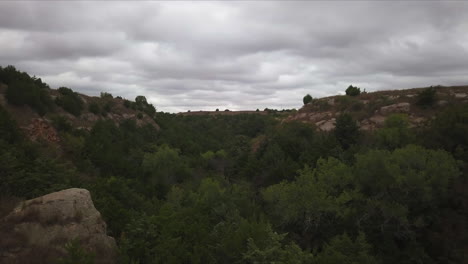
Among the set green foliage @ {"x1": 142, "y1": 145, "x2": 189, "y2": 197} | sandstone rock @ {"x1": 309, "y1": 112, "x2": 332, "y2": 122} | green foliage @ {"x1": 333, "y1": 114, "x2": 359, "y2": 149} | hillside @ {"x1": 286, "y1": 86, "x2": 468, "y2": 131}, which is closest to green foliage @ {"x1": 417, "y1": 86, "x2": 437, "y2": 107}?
hillside @ {"x1": 286, "y1": 86, "x2": 468, "y2": 131}

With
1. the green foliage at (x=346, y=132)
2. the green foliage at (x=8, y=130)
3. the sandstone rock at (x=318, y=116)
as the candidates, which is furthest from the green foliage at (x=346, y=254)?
the sandstone rock at (x=318, y=116)

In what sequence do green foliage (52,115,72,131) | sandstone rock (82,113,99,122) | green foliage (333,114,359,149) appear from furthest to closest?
sandstone rock (82,113,99,122)
green foliage (333,114,359,149)
green foliage (52,115,72,131)

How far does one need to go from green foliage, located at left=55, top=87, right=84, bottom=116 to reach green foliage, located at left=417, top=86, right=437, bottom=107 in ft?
163

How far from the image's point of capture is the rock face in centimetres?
1055

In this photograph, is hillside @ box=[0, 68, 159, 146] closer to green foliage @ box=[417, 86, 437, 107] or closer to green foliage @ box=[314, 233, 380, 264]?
green foliage @ box=[314, 233, 380, 264]

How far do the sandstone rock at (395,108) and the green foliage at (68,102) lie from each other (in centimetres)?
4510

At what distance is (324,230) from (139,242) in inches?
595

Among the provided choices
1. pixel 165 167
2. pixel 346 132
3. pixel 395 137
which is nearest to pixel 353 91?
pixel 346 132

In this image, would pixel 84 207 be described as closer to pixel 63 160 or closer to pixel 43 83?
pixel 63 160

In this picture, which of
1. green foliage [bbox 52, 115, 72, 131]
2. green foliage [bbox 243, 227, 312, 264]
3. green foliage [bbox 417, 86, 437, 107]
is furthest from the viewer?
green foliage [bbox 417, 86, 437, 107]

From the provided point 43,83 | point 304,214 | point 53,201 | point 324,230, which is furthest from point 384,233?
point 43,83

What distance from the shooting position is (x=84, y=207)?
1348 cm

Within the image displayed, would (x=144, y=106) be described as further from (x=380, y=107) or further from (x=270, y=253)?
(x=270, y=253)

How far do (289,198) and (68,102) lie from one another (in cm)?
3280
